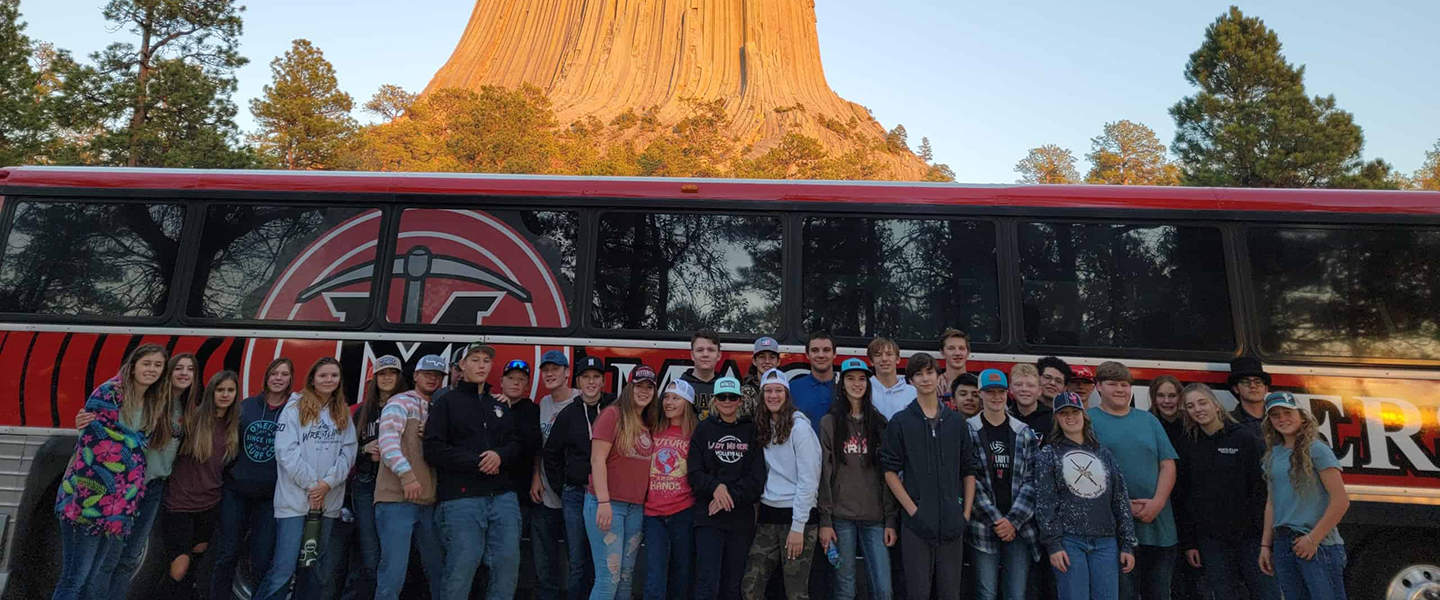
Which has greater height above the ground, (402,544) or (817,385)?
(817,385)

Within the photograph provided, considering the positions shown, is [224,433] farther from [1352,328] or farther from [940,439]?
[1352,328]

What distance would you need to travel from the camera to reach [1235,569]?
512cm

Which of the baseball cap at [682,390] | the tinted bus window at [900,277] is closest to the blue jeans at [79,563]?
the baseball cap at [682,390]

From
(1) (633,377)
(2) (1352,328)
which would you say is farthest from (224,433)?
(2) (1352,328)

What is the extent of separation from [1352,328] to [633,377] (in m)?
5.40

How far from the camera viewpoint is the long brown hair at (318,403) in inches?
202

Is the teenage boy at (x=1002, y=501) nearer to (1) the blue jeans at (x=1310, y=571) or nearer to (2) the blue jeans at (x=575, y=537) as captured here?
(1) the blue jeans at (x=1310, y=571)

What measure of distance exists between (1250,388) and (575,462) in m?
4.82

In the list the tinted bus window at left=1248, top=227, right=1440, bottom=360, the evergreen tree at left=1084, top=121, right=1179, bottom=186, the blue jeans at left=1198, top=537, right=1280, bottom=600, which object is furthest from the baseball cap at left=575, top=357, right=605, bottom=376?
the evergreen tree at left=1084, top=121, right=1179, bottom=186

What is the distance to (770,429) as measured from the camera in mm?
4887

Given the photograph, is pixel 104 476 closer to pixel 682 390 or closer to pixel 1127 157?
pixel 682 390

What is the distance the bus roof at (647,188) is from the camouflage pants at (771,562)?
8.85ft

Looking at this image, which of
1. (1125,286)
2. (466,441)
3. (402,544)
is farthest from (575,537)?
(1125,286)

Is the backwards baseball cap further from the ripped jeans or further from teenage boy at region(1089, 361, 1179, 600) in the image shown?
teenage boy at region(1089, 361, 1179, 600)
